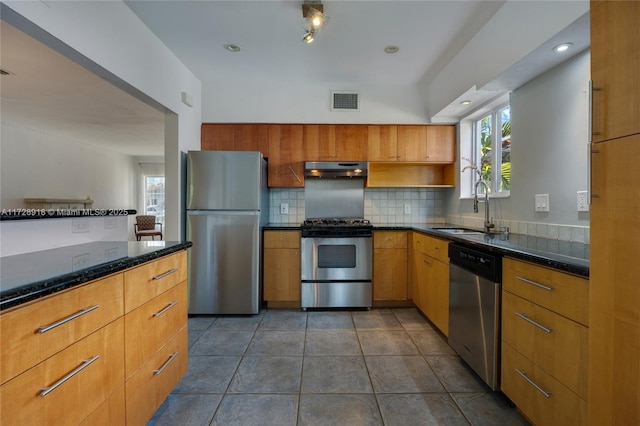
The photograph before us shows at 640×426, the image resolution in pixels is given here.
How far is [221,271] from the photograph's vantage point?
2.92 m

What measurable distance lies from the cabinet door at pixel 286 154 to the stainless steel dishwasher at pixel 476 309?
6.28 feet

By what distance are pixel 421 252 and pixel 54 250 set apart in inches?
105

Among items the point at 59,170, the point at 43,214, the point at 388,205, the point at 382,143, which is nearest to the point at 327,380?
the point at 43,214

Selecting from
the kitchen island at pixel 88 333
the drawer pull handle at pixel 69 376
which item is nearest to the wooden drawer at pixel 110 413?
the kitchen island at pixel 88 333

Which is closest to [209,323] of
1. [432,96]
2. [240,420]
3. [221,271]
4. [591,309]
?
[221,271]

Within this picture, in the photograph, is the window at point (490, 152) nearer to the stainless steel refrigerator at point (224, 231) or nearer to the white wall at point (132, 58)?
the stainless steel refrigerator at point (224, 231)

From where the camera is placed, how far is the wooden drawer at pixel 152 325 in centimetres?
121

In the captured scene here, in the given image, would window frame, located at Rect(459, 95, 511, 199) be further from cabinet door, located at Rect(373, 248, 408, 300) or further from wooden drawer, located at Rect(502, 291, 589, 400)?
wooden drawer, located at Rect(502, 291, 589, 400)

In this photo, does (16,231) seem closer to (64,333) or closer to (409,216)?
(64,333)

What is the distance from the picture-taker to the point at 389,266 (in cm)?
311

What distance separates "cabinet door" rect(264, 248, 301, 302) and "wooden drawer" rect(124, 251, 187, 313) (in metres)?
1.43

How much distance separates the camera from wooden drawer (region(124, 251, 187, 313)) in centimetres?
120

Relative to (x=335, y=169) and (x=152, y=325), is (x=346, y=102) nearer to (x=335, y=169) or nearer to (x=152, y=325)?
(x=335, y=169)

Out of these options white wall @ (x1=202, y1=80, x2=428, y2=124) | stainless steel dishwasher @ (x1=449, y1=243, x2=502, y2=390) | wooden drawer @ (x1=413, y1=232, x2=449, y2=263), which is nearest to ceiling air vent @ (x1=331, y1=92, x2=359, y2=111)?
white wall @ (x1=202, y1=80, x2=428, y2=124)
